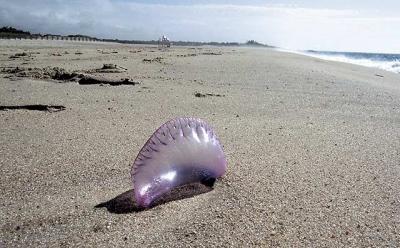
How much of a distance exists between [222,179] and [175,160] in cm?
34

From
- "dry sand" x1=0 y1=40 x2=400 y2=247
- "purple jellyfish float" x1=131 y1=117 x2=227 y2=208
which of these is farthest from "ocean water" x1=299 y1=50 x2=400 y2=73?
"purple jellyfish float" x1=131 y1=117 x2=227 y2=208

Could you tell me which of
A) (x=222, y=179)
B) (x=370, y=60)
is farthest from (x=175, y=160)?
(x=370, y=60)

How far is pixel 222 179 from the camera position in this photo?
7.22 ft

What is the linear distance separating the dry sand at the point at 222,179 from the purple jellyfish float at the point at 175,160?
8cm

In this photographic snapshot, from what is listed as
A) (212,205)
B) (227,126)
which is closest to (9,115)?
(227,126)

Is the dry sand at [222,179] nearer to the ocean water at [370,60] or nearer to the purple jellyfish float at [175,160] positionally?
the purple jellyfish float at [175,160]

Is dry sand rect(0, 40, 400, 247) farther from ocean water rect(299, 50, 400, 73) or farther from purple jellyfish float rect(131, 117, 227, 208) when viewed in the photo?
ocean water rect(299, 50, 400, 73)

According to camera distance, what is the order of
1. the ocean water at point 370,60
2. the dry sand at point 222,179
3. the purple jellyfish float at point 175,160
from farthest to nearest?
the ocean water at point 370,60
the purple jellyfish float at point 175,160
the dry sand at point 222,179

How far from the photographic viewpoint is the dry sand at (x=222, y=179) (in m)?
1.69

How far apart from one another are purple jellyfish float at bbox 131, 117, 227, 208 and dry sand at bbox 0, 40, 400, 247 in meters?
0.08

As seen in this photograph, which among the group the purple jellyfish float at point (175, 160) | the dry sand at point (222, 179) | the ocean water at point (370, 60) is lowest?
the ocean water at point (370, 60)

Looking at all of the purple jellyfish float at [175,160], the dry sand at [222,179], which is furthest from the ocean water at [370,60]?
the purple jellyfish float at [175,160]

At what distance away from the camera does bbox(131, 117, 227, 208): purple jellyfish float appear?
6.09 feet

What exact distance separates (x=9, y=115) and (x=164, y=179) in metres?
1.95
